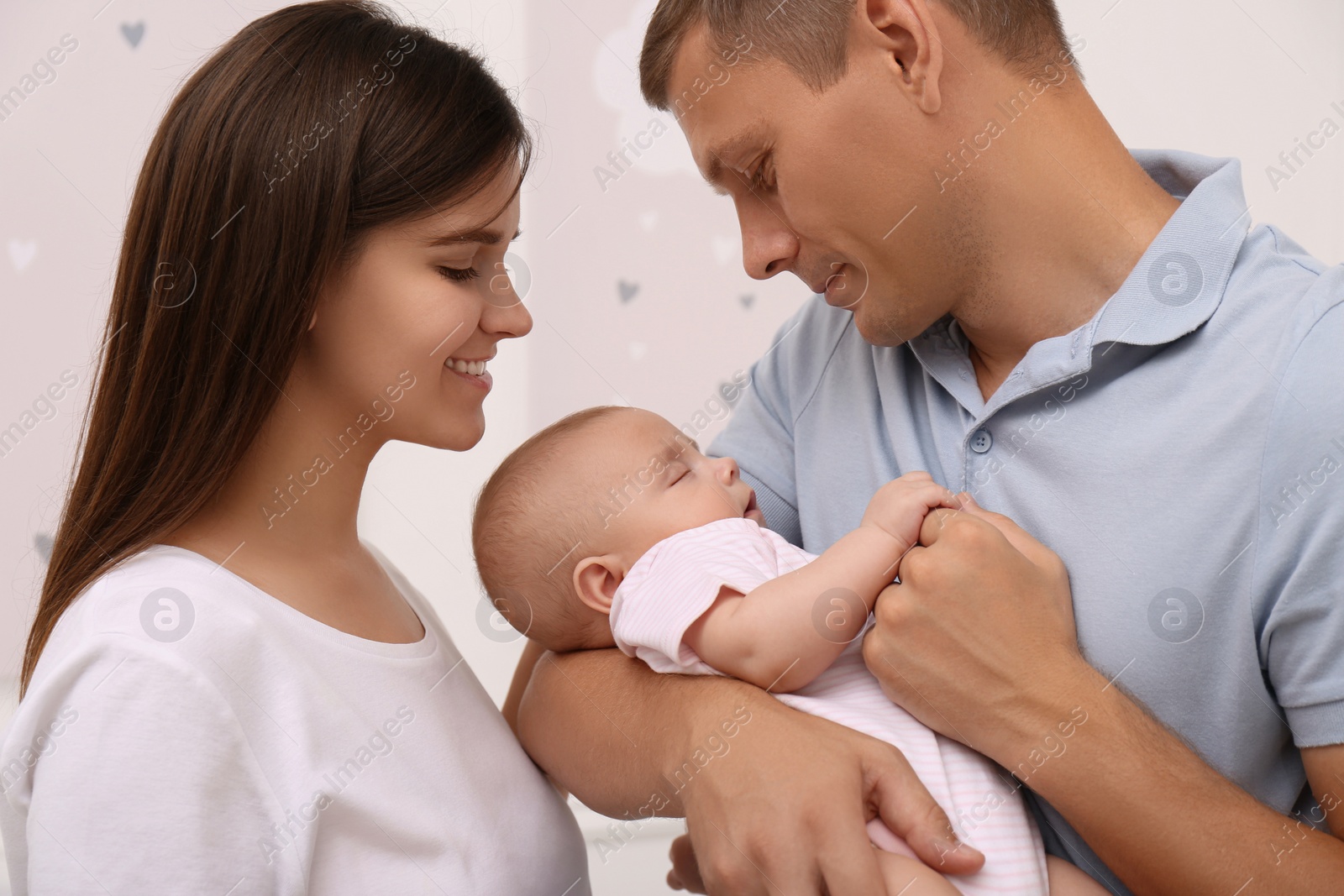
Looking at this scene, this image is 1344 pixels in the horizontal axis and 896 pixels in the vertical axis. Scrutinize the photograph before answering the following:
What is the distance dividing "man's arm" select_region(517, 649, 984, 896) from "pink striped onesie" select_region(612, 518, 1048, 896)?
0.17 ft

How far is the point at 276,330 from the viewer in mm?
1299

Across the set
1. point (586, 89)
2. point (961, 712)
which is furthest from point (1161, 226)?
point (586, 89)

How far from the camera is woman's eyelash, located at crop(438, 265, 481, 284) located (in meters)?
1.41

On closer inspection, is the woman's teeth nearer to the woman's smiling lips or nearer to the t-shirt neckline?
the woman's smiling lips

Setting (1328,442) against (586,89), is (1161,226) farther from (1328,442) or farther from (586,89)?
(586,89)

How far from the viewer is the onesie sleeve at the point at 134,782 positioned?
101 centimetres

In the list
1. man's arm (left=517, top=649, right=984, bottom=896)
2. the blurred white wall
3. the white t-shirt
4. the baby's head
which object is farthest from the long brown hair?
the blurred white wall

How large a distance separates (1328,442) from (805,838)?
77cm

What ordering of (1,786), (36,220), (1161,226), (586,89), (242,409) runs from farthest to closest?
(586,89)
(36,220)
(1161,226)
(242,409)
(1,786)

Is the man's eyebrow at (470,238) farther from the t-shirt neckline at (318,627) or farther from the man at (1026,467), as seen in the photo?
the t-shirt neckline at (318,627)

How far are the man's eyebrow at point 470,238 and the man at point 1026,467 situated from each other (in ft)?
1.25

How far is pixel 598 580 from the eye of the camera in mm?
1526

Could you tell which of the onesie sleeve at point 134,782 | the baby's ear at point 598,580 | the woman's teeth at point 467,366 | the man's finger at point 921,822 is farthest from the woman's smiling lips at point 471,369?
the man's finger at point 921,822

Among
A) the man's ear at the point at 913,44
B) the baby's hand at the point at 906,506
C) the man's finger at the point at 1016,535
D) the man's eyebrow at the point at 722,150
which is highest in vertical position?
the man's ear at the point at 913,44
